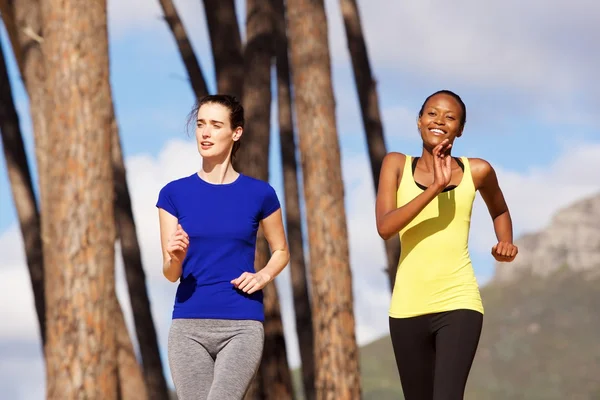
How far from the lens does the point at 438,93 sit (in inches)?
220

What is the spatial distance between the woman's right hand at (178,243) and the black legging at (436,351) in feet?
3.81

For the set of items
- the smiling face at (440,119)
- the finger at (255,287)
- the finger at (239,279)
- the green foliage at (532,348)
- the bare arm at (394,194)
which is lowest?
the green foliage at (532,348)

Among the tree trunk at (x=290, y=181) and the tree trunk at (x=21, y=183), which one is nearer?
the tree trunk at (x=21, y=183)

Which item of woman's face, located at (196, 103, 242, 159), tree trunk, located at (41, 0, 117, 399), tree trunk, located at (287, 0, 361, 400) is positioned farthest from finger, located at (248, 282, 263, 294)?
tree trunk, located at (287, 0, 361, 400)

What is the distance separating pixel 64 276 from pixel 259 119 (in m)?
3.13

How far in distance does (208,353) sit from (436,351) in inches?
44.0

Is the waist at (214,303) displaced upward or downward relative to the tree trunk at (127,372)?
upward

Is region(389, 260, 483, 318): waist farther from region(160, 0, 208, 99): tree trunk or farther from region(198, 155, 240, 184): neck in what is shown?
region(160, 0, 208, 99): tree trunk

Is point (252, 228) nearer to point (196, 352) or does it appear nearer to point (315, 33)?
point (196, 352)

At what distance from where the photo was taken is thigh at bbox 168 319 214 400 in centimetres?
502

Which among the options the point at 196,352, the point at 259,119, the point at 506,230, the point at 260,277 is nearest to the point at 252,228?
the point at 260,277

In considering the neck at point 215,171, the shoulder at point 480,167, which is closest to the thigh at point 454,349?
the shoulder at point 480,167

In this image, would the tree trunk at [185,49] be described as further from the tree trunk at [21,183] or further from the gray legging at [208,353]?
the gray legging at [208,353]

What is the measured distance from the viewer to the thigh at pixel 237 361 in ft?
16.2
